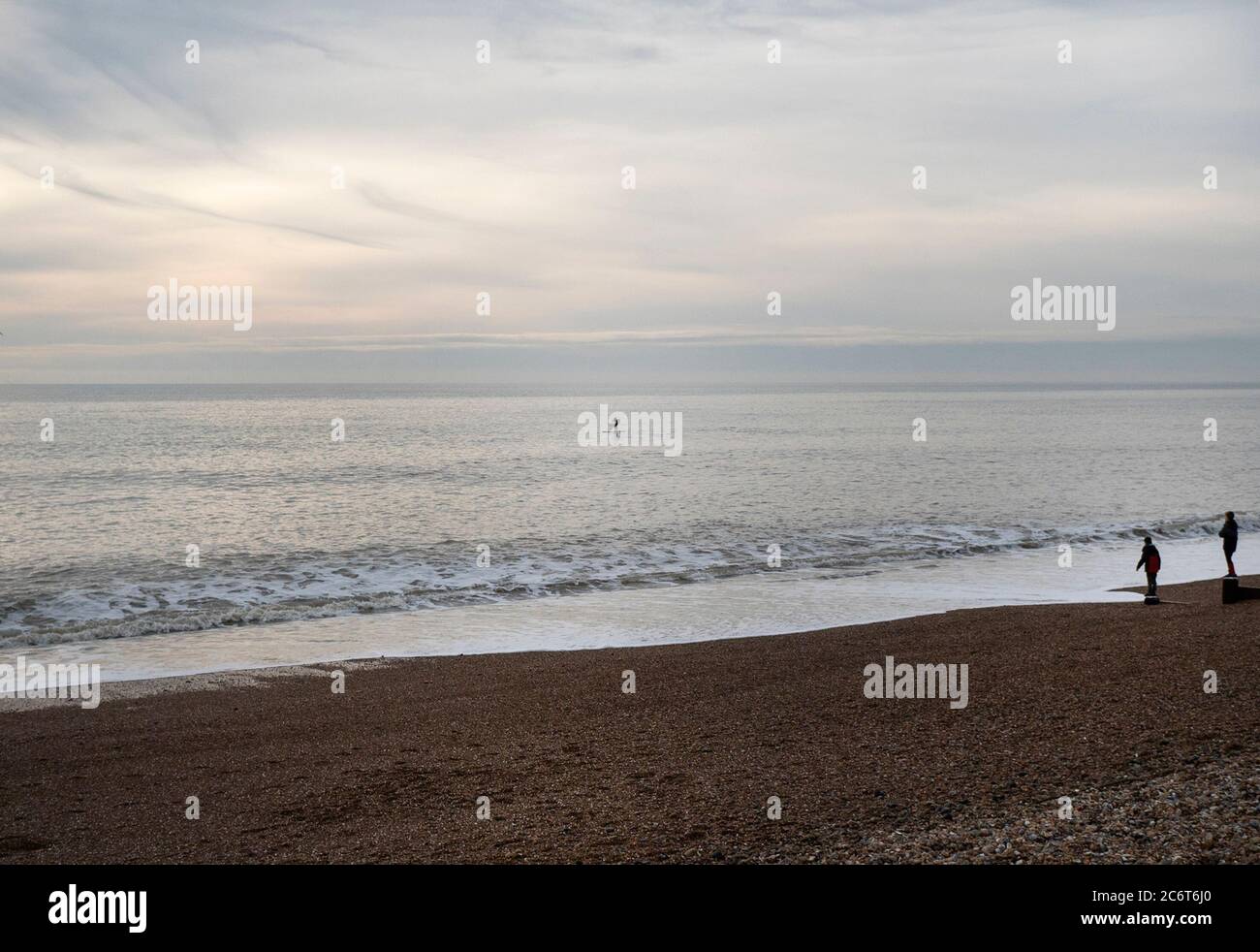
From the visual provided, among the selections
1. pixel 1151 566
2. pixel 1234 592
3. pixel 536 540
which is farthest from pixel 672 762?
pixel 536 540

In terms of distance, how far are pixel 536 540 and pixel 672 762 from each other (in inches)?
924

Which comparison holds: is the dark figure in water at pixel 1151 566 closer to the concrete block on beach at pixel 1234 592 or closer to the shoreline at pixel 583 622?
the concrete block on beach at pixel 1234 592

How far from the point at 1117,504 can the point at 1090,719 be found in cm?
3602

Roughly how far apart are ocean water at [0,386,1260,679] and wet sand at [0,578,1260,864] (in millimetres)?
4262

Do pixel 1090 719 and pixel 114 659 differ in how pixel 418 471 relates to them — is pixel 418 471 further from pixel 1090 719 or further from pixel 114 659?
pixel 1090 719

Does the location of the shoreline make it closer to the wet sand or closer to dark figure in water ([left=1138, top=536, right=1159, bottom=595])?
dark figure in water ([left=1138, top=536, right=1159, bottom=595])

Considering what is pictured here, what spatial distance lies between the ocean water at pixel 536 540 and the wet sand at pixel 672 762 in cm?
426

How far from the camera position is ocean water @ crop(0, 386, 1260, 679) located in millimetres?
20172

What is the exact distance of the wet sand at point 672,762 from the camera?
7.34 meters

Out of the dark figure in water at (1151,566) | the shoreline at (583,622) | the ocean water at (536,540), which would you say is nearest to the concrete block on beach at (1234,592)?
the dark figure in water at (1151,566)

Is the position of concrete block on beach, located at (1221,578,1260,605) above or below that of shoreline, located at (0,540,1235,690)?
above

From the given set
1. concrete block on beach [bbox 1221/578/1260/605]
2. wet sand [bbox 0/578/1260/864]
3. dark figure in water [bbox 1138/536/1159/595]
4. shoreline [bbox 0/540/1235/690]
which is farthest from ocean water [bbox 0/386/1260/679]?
wet sand [bbox 0/578/1260/864]

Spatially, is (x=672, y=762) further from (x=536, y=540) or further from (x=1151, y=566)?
(x=536, y=540)

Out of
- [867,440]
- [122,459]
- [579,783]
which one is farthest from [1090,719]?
[867,440]
